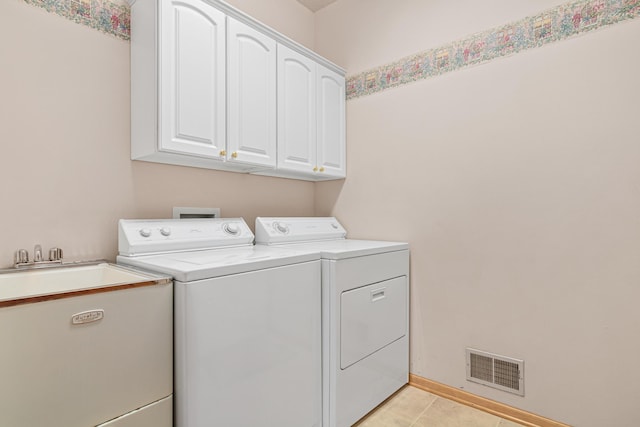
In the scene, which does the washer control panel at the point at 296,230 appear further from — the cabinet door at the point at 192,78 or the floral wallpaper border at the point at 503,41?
the floral wallpaper border at the point at 503,41

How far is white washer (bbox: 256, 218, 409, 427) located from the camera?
1.65m

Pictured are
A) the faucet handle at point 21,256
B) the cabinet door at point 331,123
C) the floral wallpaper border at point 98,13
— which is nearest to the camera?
the faucet handle at point 21,256

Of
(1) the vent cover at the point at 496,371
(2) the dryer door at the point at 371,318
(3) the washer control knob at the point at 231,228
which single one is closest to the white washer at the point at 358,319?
(2) the dryer door at the point at 371,318

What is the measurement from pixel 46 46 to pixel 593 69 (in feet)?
8.09

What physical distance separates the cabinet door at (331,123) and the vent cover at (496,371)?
145 cm

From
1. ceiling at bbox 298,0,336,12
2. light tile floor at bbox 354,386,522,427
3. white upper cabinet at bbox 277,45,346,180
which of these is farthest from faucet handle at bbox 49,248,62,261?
ceiling at bbox 298,0,336,12

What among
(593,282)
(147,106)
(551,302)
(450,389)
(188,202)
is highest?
(147,106)

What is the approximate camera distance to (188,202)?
1.98 meters

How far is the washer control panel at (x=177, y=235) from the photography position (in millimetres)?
1580

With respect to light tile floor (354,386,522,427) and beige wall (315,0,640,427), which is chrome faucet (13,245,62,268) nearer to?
light tile floor (354,386,522,427)

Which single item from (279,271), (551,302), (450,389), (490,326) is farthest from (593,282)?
(279,271)

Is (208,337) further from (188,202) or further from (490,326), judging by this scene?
(490,326)

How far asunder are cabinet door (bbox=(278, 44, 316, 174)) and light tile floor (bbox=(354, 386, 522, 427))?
1.49 m

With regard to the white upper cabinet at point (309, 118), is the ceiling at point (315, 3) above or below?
above
